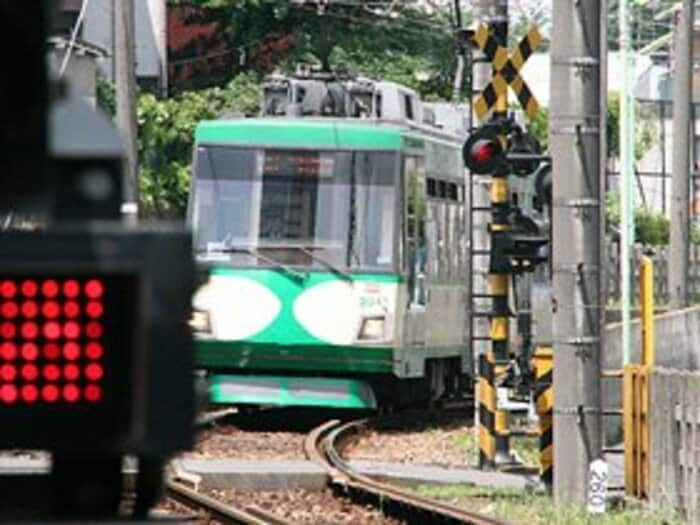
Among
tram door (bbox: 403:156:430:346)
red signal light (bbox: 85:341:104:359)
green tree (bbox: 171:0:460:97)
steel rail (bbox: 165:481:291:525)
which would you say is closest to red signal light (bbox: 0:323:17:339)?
red signal light (bbox: 85:341:104:359)

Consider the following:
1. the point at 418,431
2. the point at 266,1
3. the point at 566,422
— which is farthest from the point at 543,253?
the point at 266,1

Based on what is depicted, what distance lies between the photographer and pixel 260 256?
23.2 meters

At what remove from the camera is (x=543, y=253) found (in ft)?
60.8

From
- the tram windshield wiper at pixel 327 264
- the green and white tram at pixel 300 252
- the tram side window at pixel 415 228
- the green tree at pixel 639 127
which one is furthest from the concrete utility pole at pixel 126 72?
the green tree at pixel 639 127

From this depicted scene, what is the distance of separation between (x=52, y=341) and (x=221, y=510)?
1197cm

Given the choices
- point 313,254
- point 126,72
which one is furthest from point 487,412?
point 126,72

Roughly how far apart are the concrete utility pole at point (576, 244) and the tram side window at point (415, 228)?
25.6ft

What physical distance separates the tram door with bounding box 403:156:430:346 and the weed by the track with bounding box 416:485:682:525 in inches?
223

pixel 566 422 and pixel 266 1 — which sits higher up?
pixel 266 1

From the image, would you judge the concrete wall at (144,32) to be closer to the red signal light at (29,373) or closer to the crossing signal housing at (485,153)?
the crossing signal housing at (485,153)

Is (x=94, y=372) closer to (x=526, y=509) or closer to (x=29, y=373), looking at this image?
(x=29, y=373)

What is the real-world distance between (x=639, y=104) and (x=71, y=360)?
276 ft

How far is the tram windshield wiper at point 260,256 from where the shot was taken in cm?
2311

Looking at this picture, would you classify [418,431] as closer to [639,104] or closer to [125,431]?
[125,431]
